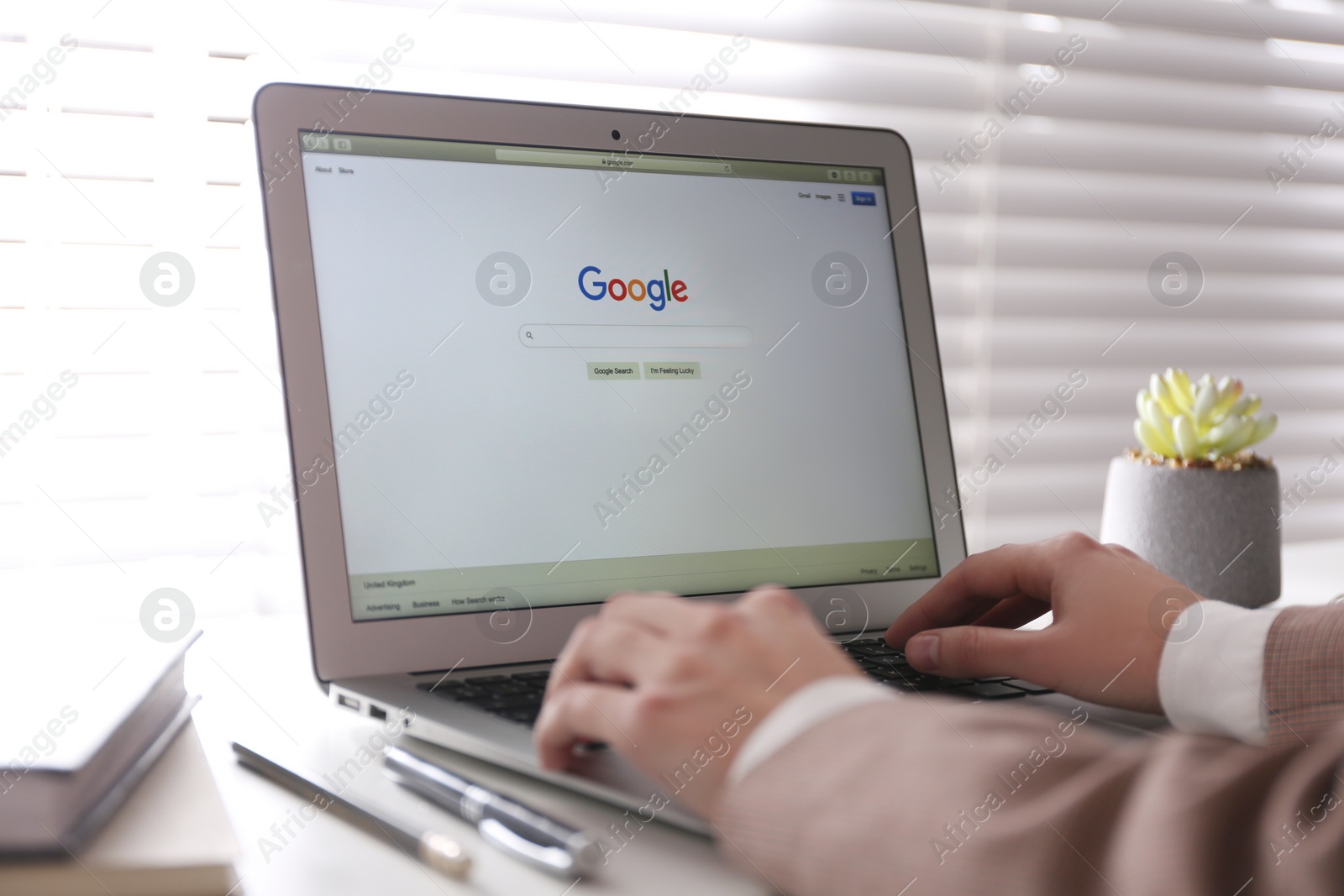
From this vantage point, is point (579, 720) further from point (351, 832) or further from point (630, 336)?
point (630, 336)

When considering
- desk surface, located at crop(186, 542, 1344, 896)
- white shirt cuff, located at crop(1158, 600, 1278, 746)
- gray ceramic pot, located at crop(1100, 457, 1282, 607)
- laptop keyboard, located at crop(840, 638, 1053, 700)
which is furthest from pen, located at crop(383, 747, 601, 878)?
gray ceramic pot, located at crop(1100, 457, 1282, 607)

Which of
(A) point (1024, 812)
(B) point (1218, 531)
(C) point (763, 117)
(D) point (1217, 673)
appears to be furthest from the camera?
(C) point (763, 117)

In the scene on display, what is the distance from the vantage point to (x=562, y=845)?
1.29 ft

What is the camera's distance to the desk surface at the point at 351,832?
1.30 feet

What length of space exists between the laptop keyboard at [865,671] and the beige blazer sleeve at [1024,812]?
0.18 metres

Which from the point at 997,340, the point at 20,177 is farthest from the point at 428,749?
the point at 997,340

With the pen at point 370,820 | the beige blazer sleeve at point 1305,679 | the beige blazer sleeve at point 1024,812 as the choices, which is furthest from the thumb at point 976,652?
the pen at point 370,820

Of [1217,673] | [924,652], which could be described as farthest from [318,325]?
[1217,673]

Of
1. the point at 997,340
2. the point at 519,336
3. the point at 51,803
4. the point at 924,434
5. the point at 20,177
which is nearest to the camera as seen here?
the point at 51,803

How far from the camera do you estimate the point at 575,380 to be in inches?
28.1

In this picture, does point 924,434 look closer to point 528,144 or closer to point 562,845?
point 528,144

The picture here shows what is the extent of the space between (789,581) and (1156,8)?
121 centimetres

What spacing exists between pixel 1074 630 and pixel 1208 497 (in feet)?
1.26

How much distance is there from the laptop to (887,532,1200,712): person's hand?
0.08 ft
